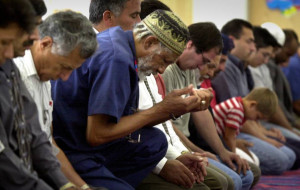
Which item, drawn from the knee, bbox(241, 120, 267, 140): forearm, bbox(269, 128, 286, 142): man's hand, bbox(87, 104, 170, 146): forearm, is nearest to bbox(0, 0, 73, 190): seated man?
bbox(87, 104, 170, 146): forearm

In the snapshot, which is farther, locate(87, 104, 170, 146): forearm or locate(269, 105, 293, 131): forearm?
locate(269, 105, 293, 131): forearm

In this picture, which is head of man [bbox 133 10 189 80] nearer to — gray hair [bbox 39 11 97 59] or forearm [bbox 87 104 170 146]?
forearm [bbox 87 104 170 146]

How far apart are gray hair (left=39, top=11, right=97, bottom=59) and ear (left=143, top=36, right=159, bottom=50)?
500mm

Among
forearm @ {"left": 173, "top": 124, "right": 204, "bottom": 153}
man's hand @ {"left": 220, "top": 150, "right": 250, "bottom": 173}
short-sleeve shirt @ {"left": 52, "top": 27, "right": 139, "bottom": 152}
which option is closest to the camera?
short-sleeve shirt @ {"left": 52, "top": 27, "right": 139, "bottom": 152}

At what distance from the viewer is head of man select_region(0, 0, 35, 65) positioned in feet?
5.77

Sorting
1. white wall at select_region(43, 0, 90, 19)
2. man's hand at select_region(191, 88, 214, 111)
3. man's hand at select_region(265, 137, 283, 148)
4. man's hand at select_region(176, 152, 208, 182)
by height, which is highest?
white wall at select_region(43, 0, 90, 19)

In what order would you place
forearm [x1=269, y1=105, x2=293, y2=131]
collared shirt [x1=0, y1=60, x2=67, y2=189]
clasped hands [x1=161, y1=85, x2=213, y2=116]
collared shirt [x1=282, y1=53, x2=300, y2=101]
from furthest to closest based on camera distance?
collared shirt [x1=282, y1=53, x2=300, y2=101], forearm [x1=269, y1=105, x2=293, y2=131], clasped hands [x1=161, y1=85, x2=213, y2=116], collared shirt [x1=0, y1=60, x2=67, y2=189]

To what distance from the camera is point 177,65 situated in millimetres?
3602

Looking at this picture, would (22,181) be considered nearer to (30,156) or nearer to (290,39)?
(30,156)

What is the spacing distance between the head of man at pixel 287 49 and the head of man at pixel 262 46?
1.81 feet

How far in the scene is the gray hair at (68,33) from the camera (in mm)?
2143

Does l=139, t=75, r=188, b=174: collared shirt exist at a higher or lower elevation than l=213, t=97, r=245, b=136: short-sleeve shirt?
higher

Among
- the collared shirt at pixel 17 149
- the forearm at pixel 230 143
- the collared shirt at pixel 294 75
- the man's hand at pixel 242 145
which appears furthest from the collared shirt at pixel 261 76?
the collared shirt at pixel 17 149

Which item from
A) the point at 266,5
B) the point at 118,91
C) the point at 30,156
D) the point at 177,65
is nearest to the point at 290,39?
the point at 266,5
